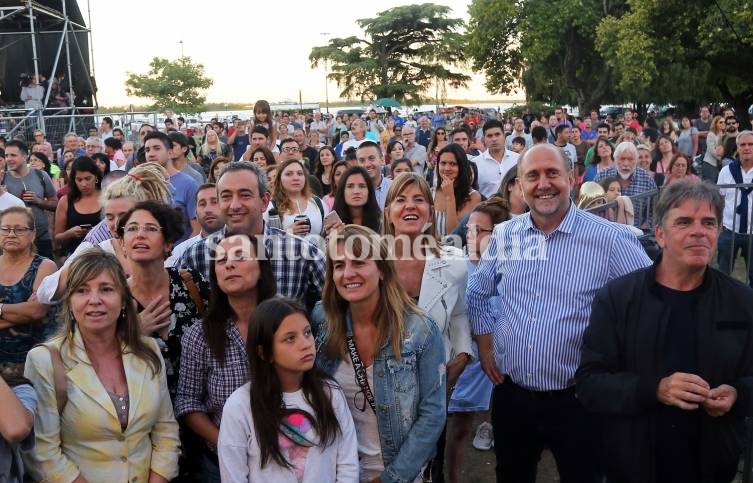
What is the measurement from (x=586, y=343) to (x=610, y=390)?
0.22m

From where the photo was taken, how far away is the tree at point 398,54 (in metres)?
65.4

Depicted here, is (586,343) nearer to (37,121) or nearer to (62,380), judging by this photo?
(62,380)

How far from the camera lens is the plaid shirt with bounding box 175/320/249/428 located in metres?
2.97

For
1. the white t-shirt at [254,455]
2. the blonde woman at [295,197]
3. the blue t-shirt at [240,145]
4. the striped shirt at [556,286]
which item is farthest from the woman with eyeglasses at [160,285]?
the blue t-shirt at [240,145]

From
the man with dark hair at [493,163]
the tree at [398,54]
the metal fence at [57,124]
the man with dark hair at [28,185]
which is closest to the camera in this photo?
the man with dark hair at [28,185]

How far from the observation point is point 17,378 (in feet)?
8.37

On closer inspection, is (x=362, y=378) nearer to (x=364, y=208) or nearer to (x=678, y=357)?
(x=678, y=357)

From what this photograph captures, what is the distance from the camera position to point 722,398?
2.49m

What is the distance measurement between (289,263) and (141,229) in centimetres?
78

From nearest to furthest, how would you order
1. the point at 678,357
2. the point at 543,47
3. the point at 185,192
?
the point at 678,357 → the point at 185,192 → the point at 543,47

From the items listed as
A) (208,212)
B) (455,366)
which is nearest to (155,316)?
(455,366)

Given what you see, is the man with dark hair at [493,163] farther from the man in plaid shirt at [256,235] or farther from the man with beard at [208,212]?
the man in plaid shirt at [256,235]

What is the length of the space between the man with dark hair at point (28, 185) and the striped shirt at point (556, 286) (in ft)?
18.8

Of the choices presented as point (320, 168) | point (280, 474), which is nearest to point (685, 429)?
point (280, 474)
